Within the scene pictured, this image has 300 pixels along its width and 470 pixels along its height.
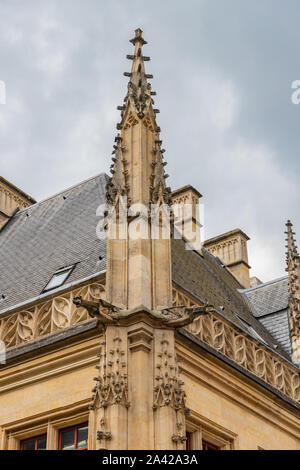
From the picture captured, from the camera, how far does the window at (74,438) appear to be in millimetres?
14008

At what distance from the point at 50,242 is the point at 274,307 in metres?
6.31

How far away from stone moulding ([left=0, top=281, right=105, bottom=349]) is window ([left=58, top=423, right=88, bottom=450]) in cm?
181

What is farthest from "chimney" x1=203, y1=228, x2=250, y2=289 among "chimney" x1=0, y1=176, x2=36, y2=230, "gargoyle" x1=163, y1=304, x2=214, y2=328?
"gargoyle" x1=163, y1=304, x2=214, y2=328

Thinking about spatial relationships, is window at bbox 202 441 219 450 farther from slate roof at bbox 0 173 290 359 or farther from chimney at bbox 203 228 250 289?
chimney at bbox 203 228 250 289

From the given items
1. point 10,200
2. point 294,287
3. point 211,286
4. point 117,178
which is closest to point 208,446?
point 117,178

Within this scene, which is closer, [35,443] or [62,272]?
[35,443]

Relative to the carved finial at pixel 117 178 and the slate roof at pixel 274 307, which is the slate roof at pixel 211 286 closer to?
the slate roof at pixel 274 307

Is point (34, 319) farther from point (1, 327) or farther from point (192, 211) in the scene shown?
point (192, 211)

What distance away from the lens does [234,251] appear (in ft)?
96.2

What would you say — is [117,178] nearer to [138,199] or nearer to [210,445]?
[138,199]

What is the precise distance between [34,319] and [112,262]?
2133mm

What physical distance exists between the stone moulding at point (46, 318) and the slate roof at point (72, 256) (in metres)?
0.99

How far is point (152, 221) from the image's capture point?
15180mm

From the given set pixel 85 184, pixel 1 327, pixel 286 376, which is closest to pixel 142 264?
pixel 1 327
